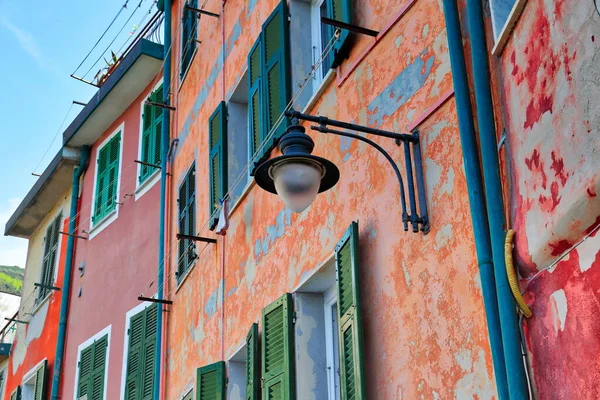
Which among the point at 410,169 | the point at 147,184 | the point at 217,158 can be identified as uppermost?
the point at 147,184

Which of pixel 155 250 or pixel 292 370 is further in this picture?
pixel 155 250

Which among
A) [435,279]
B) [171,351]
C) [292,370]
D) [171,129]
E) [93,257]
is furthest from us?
[93,257]

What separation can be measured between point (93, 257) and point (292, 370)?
7918mm

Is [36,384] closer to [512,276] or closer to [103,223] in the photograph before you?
[103,223]

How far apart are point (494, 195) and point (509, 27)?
2.61 feet

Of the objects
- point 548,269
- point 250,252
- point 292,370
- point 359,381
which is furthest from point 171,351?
point 548,269

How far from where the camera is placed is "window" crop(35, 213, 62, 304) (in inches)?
585

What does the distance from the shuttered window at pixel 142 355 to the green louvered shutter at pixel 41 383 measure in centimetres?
303

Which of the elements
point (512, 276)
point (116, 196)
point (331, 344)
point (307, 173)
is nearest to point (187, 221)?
point (116, 196)

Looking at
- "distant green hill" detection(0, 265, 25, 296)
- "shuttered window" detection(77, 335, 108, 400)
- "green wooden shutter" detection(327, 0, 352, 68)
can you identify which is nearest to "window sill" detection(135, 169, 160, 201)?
"shuttered window" detection(77, 335, 108, 400)

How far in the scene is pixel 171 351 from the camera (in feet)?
31.2

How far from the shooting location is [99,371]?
11.6 meters

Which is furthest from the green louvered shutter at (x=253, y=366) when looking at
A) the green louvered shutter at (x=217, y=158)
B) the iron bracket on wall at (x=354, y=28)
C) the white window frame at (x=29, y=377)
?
the white window frame at (x=29, y=377)

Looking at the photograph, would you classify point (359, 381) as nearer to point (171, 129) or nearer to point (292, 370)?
point (292, 370)
